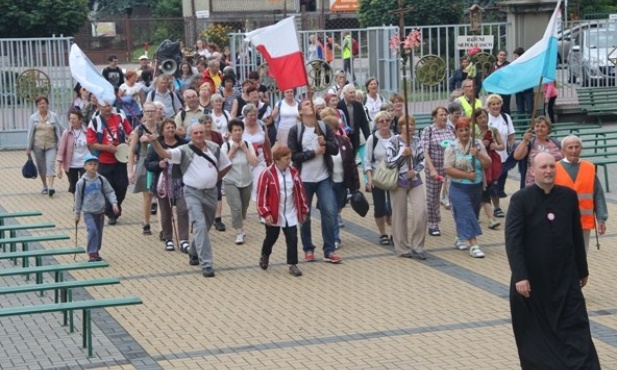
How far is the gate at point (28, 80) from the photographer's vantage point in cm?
2531

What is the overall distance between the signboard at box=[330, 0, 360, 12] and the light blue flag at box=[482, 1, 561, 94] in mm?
39358

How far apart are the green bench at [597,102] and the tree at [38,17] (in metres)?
17.8

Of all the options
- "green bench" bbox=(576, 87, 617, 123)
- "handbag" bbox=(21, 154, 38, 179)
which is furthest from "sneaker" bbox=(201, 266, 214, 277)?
"green bench" bbox=(576, 87, 617, 123)

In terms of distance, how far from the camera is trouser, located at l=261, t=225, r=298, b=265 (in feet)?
45.2

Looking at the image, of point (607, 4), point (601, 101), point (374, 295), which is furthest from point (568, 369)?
point (607, 4)

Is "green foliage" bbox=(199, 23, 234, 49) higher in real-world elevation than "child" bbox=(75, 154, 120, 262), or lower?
higher

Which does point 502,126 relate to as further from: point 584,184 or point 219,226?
point 584,184

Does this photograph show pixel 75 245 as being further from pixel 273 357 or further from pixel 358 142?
pixel 273 357

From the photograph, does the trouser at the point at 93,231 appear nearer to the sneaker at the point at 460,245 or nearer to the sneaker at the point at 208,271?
the sneaker at the point at 208,271

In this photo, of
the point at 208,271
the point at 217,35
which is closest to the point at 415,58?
the point at 208,271

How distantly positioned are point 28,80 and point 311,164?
39.6ft

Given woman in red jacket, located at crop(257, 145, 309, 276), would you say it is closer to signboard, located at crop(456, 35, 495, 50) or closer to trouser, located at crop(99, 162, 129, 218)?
trouser, located at crop(99, 162, 129, 218)

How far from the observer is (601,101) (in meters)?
26.0

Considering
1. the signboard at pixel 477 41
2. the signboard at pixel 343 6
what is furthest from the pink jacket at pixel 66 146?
the signboard at pixel 343 6
